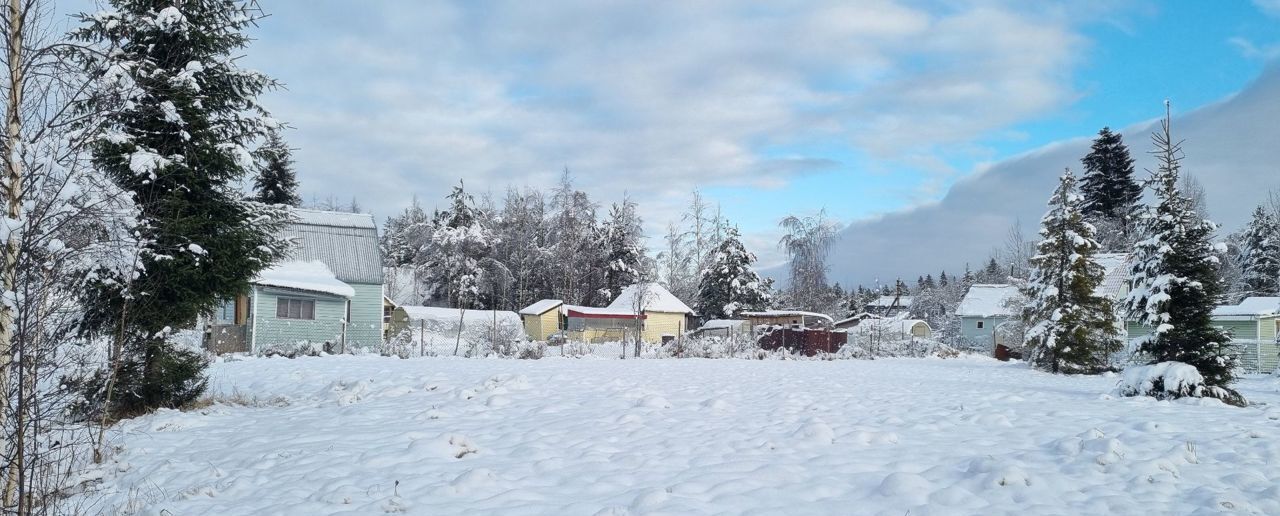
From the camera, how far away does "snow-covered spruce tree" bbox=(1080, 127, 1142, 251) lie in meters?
46.1

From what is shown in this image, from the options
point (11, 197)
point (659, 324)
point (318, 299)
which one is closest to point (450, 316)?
point (659, 324)

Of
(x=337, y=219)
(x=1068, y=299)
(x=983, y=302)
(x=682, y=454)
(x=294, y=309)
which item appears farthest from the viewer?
(x=983, y=302)

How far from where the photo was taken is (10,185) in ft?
17.4

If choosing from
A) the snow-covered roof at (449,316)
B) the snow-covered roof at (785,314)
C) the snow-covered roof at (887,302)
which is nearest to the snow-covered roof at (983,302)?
the snow-covered roof at (785,314)

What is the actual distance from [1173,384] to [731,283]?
34.9 metres

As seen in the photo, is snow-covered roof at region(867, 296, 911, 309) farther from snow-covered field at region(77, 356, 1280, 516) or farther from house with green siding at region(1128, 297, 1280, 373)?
snow-covered field at region(77, 356, 1280, 516)

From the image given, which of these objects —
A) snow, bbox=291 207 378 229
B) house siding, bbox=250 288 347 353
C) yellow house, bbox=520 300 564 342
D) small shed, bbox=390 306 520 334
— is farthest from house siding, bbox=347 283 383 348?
yellow house, bbox=520 300 564 342

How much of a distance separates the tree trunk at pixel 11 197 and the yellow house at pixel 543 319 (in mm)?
35038

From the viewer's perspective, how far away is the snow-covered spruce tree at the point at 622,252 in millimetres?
50781

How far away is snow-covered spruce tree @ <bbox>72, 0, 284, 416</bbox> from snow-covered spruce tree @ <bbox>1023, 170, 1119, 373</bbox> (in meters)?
20.9

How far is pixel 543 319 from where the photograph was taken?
41.1 meters

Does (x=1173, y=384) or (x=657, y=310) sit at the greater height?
(x=657, y=310)

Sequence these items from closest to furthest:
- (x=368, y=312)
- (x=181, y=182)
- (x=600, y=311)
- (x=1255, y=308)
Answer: (x=181, y=182), (x=368, y=312), (x=1255, y=308), (x=600, y=311)

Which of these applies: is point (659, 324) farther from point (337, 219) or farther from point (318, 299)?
point (318, 299)
